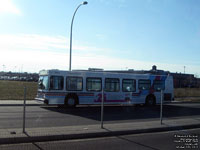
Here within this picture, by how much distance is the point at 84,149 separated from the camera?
752 cm

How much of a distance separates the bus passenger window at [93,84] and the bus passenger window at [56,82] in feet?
7.12

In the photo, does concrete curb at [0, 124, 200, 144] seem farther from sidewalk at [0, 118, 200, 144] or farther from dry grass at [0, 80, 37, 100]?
dry grass at [0, 80, 37, 100]

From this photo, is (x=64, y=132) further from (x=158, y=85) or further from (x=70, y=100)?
(x=158, y=85)

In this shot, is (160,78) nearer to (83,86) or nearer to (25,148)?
(83,86)

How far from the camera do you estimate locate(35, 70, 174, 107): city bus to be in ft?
62.1

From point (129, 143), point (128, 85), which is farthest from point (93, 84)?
point (129, 143)

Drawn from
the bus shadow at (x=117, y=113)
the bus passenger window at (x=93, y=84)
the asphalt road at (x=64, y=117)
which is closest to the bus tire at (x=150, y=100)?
the bus shadow at (x=117, y=113)

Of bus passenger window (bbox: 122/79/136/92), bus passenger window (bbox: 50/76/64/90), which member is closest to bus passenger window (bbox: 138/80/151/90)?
bus passenger window (bbox: 122/79/136/92)

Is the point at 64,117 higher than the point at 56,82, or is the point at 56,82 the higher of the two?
the point at 56,82

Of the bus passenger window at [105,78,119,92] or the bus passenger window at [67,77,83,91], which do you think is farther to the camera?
the bus passenger window at [105,78,119,92]

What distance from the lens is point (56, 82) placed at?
62.2 ft

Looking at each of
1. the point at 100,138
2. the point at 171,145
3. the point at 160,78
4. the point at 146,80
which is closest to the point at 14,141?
the point at 100,138

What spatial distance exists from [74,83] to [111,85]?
11.0 feet

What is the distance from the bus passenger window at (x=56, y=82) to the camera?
61.6ft
